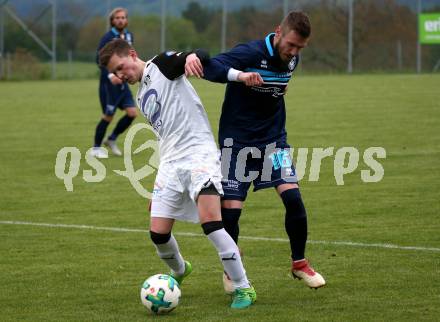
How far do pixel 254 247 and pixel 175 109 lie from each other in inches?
93.5

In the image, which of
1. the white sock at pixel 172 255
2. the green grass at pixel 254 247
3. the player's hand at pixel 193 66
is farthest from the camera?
the white sock at pixel 172 255

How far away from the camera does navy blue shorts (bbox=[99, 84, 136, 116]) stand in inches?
606

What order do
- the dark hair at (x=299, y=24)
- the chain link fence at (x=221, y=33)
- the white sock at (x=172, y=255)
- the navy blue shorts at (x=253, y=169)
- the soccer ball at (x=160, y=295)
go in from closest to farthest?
the soccer ball at (x=160, y=295)
the dark hair at (x=299, y=24)
the white sock at (x=172, y=255)
the navy blue shorts at (x=253, y=169)
the chain link fence at (x=221, y=33)

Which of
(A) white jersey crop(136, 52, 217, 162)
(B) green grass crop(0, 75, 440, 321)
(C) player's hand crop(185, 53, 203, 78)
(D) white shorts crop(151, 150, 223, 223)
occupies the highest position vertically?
(C) player's hand crop(185, 53, 203, 78)

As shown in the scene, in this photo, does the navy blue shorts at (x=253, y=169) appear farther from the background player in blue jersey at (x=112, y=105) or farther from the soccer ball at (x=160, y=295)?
the background player in blue jersey at (x=112, y=105)

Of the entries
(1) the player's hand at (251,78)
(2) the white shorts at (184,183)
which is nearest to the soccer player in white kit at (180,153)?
(2) the white shorts at (184,183)

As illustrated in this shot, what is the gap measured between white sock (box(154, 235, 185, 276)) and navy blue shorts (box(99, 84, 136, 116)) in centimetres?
864

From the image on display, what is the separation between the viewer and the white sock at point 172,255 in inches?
266

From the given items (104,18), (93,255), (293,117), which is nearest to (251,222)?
(93,255)

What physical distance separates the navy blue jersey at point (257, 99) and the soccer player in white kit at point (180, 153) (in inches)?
19.4

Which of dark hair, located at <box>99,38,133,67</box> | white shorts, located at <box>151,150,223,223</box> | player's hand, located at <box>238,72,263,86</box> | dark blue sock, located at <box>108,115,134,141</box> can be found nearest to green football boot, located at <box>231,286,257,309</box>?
white shorts, located at <box>151,150,223,223</box>

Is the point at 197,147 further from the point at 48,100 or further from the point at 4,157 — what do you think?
the point at 48,100

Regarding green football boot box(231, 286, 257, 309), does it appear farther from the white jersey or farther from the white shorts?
the white jersey

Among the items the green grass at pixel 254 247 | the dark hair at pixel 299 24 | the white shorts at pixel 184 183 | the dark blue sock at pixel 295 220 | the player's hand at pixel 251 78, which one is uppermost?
the dark hair at pixel 299 24
